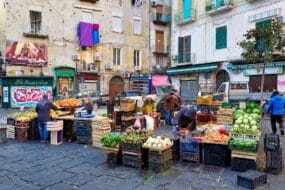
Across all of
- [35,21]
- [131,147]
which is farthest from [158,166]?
[35,21]

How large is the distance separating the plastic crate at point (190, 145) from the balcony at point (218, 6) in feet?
56.8

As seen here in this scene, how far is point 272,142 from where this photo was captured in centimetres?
606

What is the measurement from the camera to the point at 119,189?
518 cm

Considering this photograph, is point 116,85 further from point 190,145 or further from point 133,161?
point 133,161

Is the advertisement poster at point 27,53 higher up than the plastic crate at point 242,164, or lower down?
higher up

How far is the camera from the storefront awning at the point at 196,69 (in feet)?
74.8

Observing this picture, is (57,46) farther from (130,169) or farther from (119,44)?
(130,169)

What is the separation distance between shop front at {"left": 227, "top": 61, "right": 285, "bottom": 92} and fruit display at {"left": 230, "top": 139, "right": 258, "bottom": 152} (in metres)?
13.7

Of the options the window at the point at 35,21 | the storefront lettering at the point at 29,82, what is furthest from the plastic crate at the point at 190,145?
the window at the point at 35,21

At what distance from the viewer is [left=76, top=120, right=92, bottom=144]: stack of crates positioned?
8.94 meters

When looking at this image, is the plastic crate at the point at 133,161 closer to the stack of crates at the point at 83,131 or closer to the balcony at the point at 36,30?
the stack of crates at the point at 83,131

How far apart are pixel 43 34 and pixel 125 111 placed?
17.0 m

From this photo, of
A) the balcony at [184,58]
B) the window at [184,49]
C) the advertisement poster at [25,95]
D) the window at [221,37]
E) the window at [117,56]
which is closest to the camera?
the window at [221,37]

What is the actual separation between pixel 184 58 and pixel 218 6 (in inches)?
210
